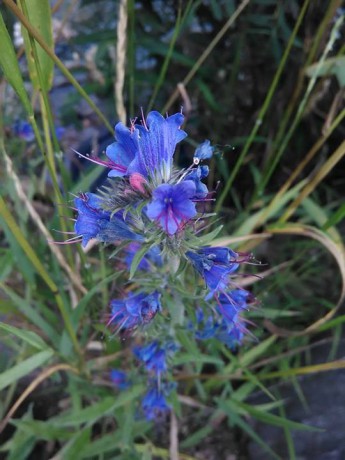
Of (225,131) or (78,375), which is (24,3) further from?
(225,131)

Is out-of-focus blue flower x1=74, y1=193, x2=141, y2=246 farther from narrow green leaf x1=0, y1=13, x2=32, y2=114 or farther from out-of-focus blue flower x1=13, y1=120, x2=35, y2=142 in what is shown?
out-of-focus blue flower x1=13, y1=120, x2=35, y2=142

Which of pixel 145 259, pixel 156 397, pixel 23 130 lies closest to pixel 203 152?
pixel 145 259

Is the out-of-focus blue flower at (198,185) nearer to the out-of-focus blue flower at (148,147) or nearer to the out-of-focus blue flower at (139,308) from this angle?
the out-of-focus blue flower at (148,147)

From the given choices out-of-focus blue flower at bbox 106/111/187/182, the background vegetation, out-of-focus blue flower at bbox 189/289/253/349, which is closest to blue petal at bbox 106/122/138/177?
out-of-focus blue flower at bbox 106/111/187/182

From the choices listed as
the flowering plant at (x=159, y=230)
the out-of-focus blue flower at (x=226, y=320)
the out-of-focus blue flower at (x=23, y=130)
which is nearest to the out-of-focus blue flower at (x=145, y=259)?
the flowering plant at (x=159, y=230)

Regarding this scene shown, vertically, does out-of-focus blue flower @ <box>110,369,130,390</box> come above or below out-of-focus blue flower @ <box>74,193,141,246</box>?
below

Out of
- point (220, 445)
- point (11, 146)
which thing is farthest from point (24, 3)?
point (220, 445)
